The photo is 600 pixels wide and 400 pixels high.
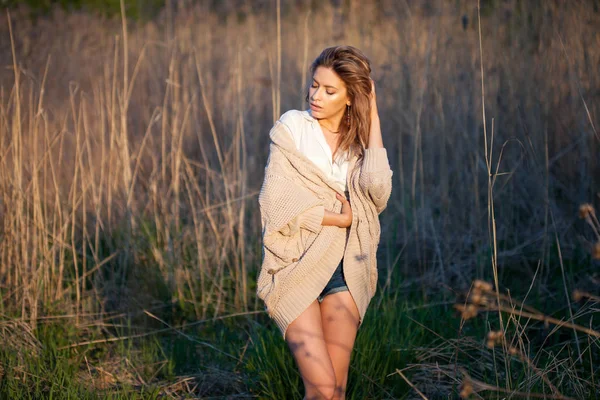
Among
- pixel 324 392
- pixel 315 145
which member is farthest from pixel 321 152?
pixel 324 392

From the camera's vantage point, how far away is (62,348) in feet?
9.35

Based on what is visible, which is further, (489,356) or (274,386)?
(489,356)

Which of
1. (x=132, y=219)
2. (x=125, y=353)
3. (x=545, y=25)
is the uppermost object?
(x=545, y=25)

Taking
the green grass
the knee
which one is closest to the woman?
the knee

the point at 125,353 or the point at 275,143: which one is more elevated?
the point at 275,143

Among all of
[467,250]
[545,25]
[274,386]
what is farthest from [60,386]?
[545,25]

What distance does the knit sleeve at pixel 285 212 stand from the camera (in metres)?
1.99

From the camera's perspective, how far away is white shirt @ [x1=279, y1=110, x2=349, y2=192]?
6.92ft

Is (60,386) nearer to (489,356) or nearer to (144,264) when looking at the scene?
(144,264)

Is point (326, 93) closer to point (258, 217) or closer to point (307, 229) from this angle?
point (307, 229)

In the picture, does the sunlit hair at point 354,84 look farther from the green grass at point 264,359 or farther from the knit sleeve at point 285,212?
the green grass at point 264,359

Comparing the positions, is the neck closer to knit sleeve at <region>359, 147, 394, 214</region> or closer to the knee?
knit sleeve at <region>359, 147, 394, 214</region>

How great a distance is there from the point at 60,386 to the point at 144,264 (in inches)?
45.8

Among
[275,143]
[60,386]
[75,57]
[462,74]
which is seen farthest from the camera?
[75,57]
